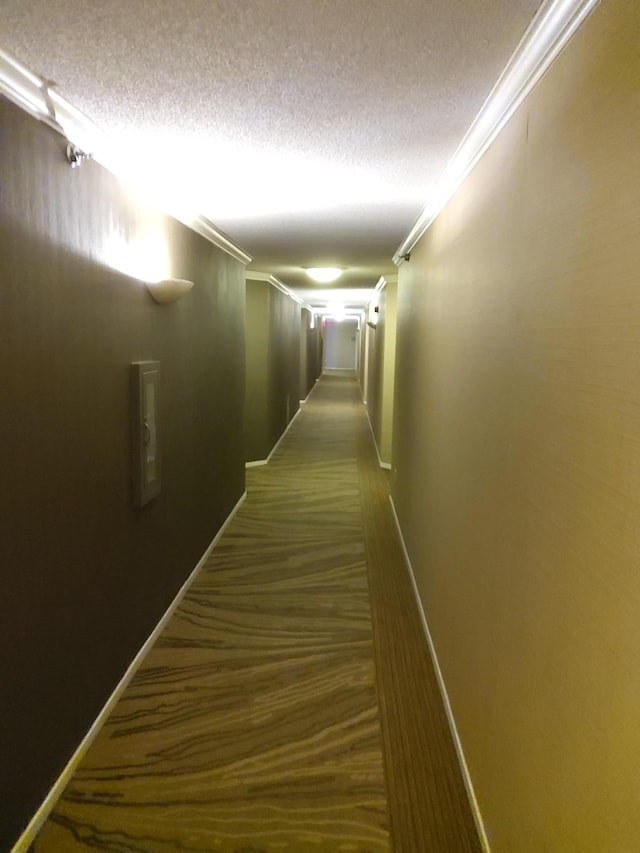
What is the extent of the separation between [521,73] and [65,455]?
1.83m

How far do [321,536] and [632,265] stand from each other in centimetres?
400

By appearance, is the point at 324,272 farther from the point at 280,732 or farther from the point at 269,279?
the point at 280,732

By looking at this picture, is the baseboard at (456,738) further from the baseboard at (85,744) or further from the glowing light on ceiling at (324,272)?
the glowing light on ceiling at (324,272)

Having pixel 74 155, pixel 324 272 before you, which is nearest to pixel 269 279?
pixel 324 272

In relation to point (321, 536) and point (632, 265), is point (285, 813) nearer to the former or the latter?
point (632, 265)

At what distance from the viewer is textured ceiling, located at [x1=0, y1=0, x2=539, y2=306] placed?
4.48ft

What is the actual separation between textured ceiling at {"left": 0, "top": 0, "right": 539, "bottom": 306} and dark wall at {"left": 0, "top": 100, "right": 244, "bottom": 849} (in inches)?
10.0

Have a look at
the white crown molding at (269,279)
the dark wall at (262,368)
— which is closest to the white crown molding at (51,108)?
the white crown molding at (269,279)

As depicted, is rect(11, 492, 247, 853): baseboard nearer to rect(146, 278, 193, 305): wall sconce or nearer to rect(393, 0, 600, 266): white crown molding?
rect(146, 278, 193, 305): wall sconce

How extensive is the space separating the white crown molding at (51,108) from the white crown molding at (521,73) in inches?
53.1

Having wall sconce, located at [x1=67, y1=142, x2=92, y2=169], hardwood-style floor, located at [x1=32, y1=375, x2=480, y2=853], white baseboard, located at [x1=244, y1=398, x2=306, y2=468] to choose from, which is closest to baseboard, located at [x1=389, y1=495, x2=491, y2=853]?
hardwood-style floor, located at [x1=32, y1=375, x2=480, y2=853]

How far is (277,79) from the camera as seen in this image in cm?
170

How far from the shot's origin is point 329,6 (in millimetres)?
1322

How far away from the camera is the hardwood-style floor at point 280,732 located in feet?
6.32
